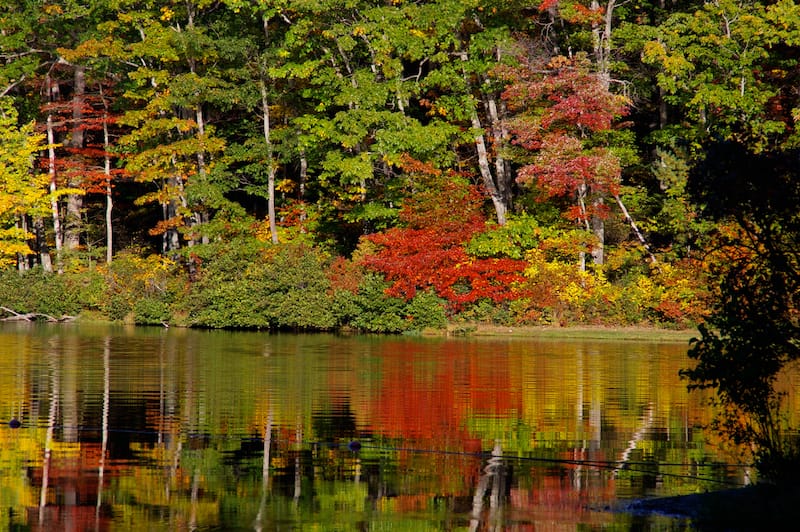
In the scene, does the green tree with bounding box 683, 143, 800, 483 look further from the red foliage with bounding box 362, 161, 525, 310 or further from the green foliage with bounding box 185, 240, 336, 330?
the green foliage with bounding box 185, 240, 336, 330

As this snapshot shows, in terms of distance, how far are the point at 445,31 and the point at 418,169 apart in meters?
4.15

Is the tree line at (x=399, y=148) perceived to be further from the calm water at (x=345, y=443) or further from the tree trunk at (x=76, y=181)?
the calm water at (x=345, y=443)

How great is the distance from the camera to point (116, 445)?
15.3 meters

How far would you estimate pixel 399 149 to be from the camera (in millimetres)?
39156

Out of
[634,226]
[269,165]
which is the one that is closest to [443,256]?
[634,226]

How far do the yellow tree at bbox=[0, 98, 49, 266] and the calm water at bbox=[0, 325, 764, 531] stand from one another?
18.5 metres

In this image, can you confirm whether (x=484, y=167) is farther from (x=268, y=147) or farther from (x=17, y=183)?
(x=17, y=183)

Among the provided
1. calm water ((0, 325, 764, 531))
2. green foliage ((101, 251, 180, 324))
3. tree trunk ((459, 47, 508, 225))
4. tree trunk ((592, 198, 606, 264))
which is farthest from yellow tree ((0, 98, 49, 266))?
tree trunk ((592, 198, 606, 264))

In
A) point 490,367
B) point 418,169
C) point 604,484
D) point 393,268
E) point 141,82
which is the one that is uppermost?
point 141,82

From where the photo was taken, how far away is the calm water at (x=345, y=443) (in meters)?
11.7

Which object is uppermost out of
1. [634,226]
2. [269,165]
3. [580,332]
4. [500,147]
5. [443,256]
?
[269,165]

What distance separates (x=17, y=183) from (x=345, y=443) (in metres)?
32.9

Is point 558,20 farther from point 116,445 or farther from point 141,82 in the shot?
point 116,445

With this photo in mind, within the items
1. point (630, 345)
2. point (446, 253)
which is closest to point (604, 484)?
point (630, 345)
